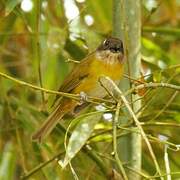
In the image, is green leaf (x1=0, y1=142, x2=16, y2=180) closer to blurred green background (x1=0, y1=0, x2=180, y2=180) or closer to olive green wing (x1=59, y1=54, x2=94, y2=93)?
blurred green background (x1=0, y1=0, x2=180, y2=180)

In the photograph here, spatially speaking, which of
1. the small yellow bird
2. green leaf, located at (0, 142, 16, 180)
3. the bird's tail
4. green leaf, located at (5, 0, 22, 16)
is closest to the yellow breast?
the small yellow bird

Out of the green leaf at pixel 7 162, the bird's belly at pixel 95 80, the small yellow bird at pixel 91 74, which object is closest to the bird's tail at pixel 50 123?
the small yellow bird at pixel 91 74

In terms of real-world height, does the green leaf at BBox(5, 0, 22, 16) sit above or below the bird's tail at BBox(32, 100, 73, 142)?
above

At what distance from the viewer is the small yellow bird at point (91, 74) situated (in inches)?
97.8

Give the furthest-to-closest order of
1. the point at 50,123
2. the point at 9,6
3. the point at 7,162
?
the point at 7,162 < the point at 50,123 < the point at 9,6

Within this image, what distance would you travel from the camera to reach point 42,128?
2.33m

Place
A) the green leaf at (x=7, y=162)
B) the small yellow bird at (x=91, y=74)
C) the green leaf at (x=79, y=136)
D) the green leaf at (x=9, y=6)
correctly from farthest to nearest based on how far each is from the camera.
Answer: the green leaf at (x=7, y=162) → the small yellow bird at (x=91, y=74) → the green leaf at (x=9, y=6) → the green leaf at (x=79, y=136)

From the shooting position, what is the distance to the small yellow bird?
248 cm

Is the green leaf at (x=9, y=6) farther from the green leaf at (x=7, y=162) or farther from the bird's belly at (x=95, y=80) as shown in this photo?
the green leaf at (x=7, y=162)

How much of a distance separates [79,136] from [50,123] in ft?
1.73

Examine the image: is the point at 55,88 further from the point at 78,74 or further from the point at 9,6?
the point at 9,6

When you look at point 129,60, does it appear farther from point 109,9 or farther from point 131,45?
point 109,9

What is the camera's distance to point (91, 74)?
264cm

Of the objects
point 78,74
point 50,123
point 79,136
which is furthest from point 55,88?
point 79,136
